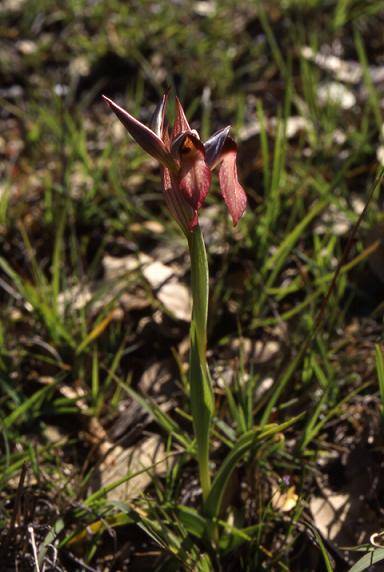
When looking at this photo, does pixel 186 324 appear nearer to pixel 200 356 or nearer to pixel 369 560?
pixel 200 356

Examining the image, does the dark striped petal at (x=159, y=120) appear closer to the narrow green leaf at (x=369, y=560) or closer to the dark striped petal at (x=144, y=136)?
the dark striped petal at (x=144, y=136)

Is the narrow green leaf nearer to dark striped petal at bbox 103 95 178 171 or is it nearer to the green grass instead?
the green grass

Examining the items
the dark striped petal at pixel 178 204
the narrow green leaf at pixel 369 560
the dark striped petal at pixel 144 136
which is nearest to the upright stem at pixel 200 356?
the dark striped petal at pixel 178 204

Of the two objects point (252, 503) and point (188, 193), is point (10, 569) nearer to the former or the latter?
point (252, 503)

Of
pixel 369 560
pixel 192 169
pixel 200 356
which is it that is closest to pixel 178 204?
pixel 192 169

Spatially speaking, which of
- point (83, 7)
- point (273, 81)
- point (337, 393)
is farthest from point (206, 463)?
point (83, 7)

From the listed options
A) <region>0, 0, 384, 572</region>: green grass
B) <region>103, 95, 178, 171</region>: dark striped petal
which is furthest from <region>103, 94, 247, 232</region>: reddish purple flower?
<region>0, 0, 384, 572</region>: green grass
